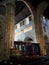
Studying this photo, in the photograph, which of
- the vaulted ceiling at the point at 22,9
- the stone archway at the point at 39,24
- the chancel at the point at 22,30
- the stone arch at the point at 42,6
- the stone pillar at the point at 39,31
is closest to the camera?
the chancel at the point at 22,30

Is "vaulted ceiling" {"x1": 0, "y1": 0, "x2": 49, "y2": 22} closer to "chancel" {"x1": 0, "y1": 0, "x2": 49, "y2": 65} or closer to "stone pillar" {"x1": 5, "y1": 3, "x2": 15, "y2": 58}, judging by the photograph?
"chancel" {"x1": 0, "y1": 0, "x2": 49, "y2": 65}

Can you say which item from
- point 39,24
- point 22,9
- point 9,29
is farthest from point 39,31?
point 9,29

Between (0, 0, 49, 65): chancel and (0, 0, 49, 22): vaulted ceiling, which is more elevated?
(0, 0, 49, 22): vaulted ceiling

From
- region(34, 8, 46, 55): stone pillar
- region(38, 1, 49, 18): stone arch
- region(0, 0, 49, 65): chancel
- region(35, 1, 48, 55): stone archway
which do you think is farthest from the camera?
region(38, 1, 49, 18): stone arch

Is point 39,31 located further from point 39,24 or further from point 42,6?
point 42,6

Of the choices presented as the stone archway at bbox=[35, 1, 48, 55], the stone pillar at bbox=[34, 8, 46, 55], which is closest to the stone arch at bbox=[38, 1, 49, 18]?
the stone archway at bbox=[35, 1, 48, 55]

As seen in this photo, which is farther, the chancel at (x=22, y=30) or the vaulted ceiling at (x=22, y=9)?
the vaulted ceiling at (x=22, y=9)

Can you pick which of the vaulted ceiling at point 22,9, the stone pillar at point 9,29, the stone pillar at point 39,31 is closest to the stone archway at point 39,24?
the stone pillar at point 39,31

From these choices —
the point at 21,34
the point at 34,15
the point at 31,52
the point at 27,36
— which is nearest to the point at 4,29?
the point at 31,52

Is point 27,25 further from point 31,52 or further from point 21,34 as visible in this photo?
point 31,52

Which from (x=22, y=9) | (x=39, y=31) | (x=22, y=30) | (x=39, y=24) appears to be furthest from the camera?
(x=22, y=30)

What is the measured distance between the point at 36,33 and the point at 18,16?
654cm

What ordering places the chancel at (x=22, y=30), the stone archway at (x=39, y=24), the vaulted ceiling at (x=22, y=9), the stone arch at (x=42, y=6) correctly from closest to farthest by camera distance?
the chancel at (x=22, y=30)
the stone archway at (x=39, y=24)
the stone arch at (x=42, y=6)
the vaulted ceiling at (x=22, y=9)

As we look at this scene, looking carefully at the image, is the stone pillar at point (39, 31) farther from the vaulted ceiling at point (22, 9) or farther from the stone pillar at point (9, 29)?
the stone pillar at point (9, 29)
